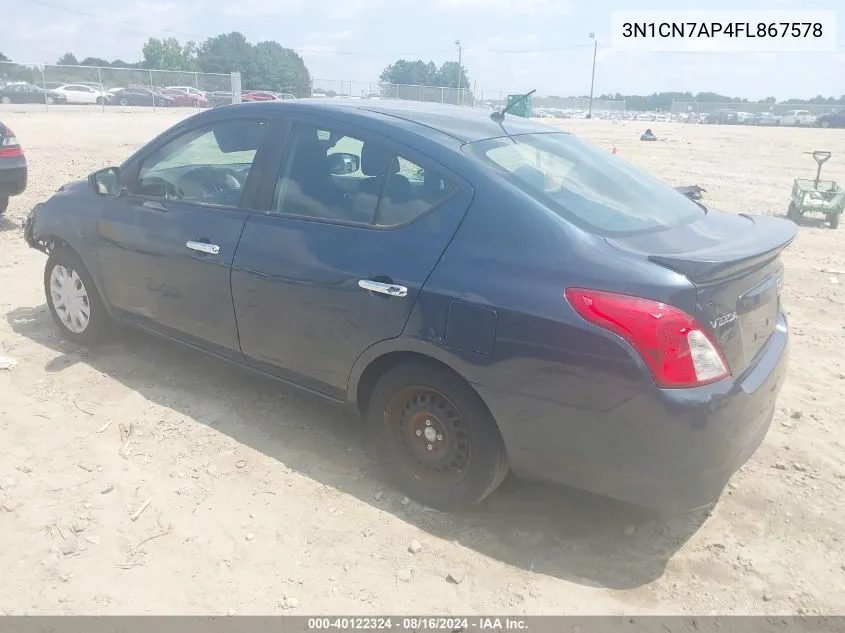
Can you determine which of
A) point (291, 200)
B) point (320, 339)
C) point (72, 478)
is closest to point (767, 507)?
point (320, 339)

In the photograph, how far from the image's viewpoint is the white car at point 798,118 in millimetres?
51062

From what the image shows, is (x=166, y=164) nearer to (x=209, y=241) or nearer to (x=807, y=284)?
(x=209, y=241)

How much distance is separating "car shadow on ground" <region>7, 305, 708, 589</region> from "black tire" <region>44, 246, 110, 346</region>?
16 centimetres

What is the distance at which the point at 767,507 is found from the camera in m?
3.20

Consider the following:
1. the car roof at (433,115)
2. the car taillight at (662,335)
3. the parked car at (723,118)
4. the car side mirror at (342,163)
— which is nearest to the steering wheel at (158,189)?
the car roof at (433,115)

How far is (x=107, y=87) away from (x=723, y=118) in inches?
1814

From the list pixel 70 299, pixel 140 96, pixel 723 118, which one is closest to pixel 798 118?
pixel 723 118

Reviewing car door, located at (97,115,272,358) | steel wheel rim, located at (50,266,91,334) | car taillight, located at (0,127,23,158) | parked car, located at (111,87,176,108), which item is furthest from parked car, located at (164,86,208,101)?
car door, located at (97,115,272,358)

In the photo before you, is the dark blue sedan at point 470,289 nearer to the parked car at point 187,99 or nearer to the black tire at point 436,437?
the black tire at point 436,437

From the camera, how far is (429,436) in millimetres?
3045

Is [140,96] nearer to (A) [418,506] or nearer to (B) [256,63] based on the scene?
(B) [256,63]

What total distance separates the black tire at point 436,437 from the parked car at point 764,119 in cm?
5872

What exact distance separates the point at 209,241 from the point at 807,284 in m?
5.76

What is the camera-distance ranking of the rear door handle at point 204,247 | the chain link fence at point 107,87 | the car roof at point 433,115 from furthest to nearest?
1. the chain link fence at point 107,87
2. the rear door handle at point 204,247
3. the car roof at point 433,115
